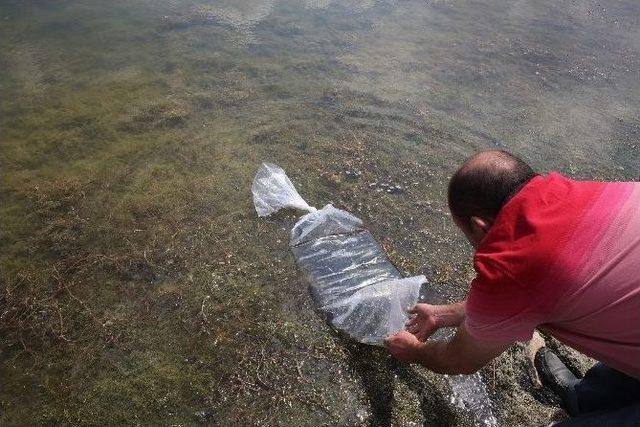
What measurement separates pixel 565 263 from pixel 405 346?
0.94 m

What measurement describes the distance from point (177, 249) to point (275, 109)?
77.9 inches

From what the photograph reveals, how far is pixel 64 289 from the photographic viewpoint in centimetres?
252

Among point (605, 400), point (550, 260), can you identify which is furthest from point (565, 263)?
point (605, 400)

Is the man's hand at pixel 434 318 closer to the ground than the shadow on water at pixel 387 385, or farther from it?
farther from it

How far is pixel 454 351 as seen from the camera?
5.47 feet

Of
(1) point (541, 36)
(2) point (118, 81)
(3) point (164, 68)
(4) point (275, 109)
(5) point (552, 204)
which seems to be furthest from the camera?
(1) point (541, 36)

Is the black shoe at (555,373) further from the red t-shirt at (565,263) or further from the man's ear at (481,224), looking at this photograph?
the man's ear at (481,224)

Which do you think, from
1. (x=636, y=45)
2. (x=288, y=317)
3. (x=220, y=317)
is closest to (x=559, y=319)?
(x=288, y=317)

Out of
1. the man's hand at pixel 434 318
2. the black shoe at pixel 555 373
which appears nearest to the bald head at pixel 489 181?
the man's hand at pixel 434 318

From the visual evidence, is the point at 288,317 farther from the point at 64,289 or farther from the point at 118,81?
the point at 118,81

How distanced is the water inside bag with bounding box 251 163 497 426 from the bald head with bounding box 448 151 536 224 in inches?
40.7

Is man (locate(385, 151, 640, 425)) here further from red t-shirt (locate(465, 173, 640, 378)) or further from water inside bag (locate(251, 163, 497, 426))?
water inside bag (locate(251, 163, 497, 426))

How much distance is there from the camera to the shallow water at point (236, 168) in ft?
7.09

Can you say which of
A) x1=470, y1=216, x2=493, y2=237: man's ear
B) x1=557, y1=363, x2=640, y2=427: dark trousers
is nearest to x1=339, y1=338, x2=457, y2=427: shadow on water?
x1=557, y1=363, x2=640, y2=427: dark trousers
